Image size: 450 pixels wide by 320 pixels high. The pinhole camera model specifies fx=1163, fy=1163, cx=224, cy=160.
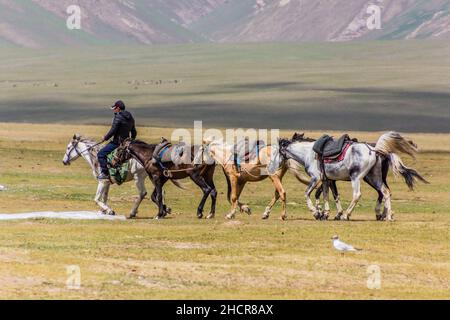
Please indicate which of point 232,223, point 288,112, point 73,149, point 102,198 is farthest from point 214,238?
point 288,112

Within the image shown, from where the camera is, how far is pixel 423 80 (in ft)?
468

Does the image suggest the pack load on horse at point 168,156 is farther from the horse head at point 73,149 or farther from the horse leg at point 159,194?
the horse head at point 73,149

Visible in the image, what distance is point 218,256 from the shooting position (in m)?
22.1

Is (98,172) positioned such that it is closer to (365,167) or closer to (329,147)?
(329,147)

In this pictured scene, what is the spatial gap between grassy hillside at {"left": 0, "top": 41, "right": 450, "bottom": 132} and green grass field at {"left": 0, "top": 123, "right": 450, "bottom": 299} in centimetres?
5931

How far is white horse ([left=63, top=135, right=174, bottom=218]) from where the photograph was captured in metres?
29.0

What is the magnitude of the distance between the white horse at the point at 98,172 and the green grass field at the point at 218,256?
1120mm

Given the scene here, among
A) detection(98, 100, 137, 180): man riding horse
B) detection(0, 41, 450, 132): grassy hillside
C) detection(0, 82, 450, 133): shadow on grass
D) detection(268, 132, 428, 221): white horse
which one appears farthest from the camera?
detection(0, 41, 450, 132): grassy hillside

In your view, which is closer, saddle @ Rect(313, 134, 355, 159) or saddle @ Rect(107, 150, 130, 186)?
saddle @ Rect(313, 134, 355, 159)

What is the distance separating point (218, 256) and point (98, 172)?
27.3 feet

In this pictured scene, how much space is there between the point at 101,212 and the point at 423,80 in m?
118

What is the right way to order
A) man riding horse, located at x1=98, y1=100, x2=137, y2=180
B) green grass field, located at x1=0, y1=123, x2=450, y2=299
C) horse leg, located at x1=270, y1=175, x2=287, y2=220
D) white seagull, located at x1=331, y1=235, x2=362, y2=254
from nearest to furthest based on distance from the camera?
green grass field, located at x1=0, y1=123, x2=450, y2=299 < white seagull, located at x1=331, y1=235, x2=362, y2=254 < horse leg, located at x1=270, y1=175, x2=287, y2=220 < man riding horse, located at x1=98, y1=100, x2=137, y2=180

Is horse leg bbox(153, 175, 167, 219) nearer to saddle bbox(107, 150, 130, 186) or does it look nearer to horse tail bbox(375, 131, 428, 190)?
saddle bbox(107, 150, 130, 186)

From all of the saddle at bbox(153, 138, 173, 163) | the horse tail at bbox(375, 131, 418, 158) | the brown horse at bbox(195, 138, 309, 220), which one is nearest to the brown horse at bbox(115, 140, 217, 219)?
the saddle at bbox(153, 138, 173, 163)
